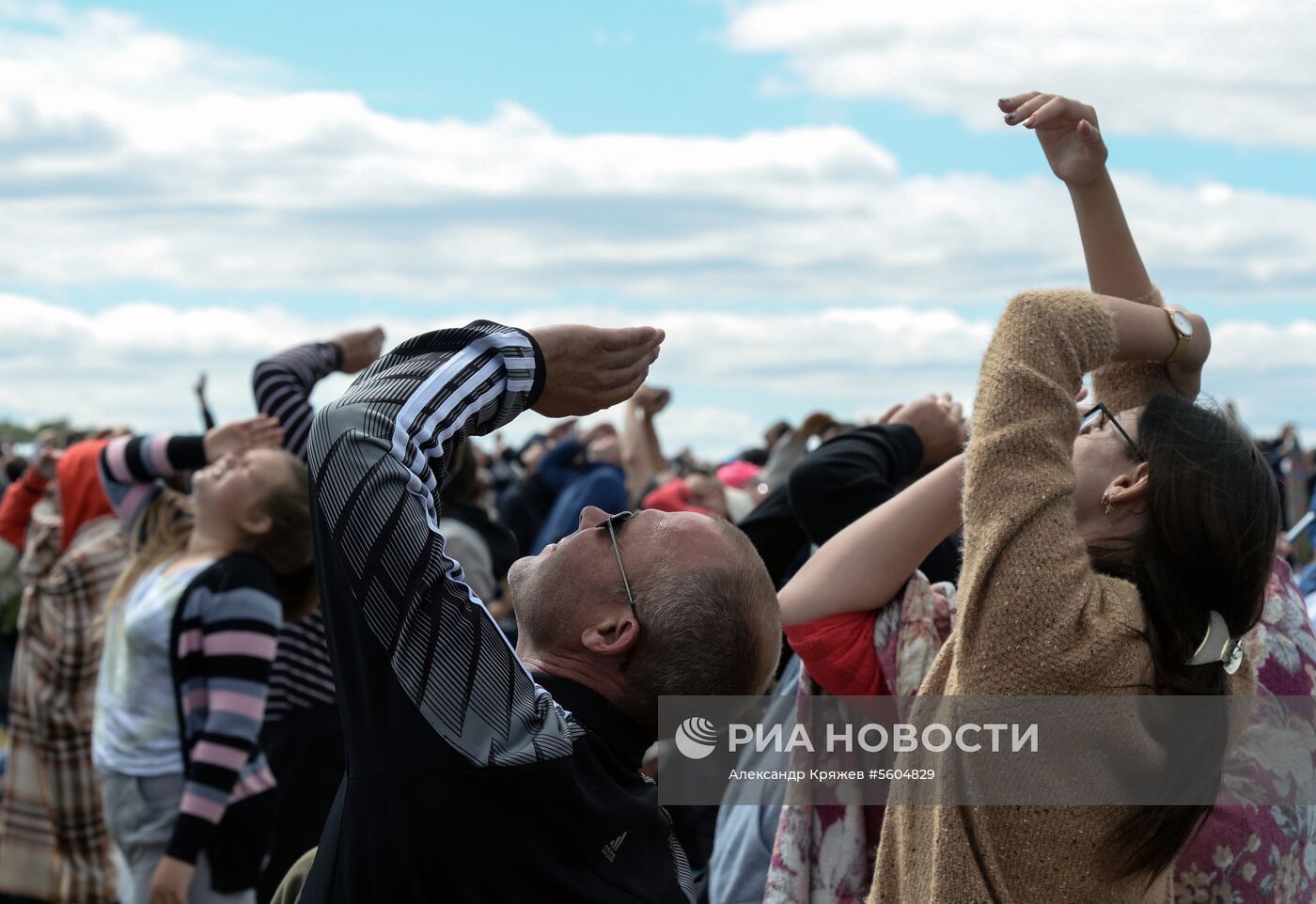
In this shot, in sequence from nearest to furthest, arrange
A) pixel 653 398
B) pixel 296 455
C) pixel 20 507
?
pixel 296 455
pixel 653 398
pixel 20 507

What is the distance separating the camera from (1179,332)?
229cm

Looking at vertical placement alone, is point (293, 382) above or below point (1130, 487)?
below

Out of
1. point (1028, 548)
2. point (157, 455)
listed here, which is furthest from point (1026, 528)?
point (157, 455)

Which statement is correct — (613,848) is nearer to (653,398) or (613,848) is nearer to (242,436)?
(242,436)

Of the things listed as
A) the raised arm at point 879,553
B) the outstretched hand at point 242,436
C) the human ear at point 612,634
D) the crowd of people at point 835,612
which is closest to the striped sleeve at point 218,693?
the outstretched hand at point 242,436

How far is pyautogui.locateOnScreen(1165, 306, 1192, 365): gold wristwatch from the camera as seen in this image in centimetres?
229

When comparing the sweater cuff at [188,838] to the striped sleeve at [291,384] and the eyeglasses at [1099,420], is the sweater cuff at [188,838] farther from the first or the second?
the eyeglasses at [1099,420]

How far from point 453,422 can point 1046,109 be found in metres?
1.31

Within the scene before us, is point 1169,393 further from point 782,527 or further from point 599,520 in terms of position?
point 782,527

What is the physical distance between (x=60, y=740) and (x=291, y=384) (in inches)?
93.0

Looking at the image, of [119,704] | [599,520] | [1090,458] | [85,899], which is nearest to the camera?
[599,520]

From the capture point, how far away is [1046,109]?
7.68ft

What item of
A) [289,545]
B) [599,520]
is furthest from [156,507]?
[599,520]

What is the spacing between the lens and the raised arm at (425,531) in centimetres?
152
